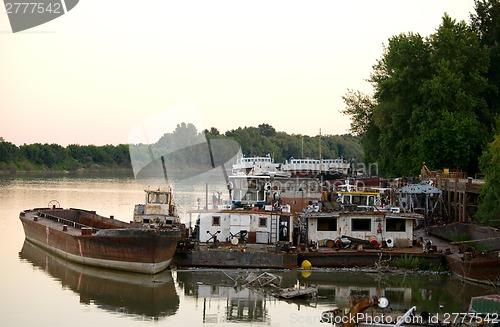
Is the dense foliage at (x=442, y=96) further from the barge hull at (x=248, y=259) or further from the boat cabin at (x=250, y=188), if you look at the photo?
the barge hull at (x=248, y=259)

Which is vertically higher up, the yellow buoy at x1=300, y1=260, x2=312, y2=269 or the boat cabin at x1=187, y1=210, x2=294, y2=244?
the boat cabin at x1=187, y1=210, x2=294, y2=244

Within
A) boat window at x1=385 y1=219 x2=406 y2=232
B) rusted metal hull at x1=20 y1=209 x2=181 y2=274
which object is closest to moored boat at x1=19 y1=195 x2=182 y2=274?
rusted metal hull at x1=20 y1=209 x2=181 y2=274

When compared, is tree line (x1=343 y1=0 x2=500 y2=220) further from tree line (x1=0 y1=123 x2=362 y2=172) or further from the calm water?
tree line (x1=0 y1=123 x2=362 y2=172)

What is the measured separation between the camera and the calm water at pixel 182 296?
95.8 ft

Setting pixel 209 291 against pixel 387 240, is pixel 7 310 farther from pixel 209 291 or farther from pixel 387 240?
pixel 387 240

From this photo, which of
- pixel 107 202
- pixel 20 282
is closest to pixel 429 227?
pixel 20 282

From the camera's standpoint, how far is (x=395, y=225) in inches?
1542

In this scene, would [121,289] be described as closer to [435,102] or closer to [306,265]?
[306,265]

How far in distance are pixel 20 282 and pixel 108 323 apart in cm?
922

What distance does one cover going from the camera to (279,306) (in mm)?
30438

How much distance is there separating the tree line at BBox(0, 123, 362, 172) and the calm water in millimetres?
101783

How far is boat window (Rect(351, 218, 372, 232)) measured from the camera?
128ft

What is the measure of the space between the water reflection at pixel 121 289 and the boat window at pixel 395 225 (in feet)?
34.1

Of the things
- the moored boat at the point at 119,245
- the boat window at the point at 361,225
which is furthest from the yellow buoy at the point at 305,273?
the moored boat at the point at 119,245
